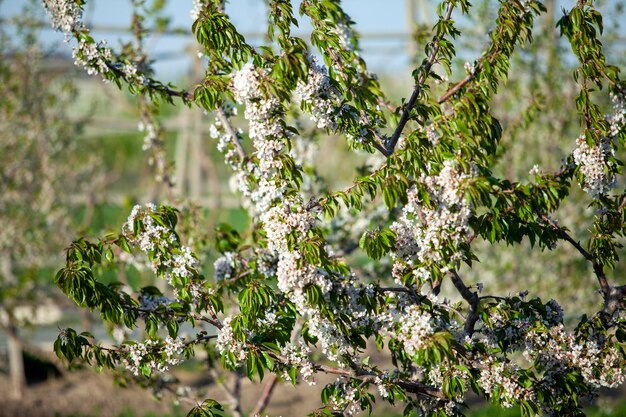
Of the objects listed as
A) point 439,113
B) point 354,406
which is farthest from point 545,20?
point 354,406

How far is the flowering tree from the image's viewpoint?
2863 millimetres

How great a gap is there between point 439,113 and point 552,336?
3.68ft

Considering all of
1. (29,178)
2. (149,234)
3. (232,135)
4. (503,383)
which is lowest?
(503,383)

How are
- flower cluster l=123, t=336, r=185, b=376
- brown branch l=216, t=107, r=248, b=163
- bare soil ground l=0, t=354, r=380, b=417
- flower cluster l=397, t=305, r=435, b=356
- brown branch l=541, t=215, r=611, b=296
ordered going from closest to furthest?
flower cluster l=397, t=305, r=435, b=356 < flower cluster l=123, t=336, r=185, b=376 < brown branch l=541, t=215, r=611, b=296 < brown branch l=216, t=107, r=248, b=163 < bare soil ground l=0, t=354, r=380, b=417

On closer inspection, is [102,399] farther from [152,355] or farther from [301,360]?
[301,360]

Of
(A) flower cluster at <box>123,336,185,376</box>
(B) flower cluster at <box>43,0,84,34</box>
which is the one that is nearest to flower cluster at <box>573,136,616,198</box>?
(A) flower cluster at <box>123,336,185,376</box>

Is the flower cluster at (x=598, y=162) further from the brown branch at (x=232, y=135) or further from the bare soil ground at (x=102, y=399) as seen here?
the bare soil ground at (x=102, y=399)

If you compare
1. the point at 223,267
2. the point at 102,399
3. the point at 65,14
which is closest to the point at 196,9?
the point at 65,14

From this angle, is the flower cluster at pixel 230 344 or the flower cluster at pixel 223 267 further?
the flower cluster at pixel 223 267

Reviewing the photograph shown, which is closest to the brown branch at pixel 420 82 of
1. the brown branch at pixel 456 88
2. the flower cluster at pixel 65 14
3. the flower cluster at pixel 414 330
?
the brown branch at pixel 456 88

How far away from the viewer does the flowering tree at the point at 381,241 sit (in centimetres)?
286

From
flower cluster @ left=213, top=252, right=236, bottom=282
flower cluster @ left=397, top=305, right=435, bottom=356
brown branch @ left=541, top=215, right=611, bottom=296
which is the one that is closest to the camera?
flower cluster @ left=397, top=305, right=435, bottom=356

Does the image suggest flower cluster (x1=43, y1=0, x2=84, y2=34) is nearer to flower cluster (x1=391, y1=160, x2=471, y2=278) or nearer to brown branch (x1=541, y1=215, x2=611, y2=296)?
flower cluster (x1=391, y1=160, x2=471, y2=278)

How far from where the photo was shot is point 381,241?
2957mm
